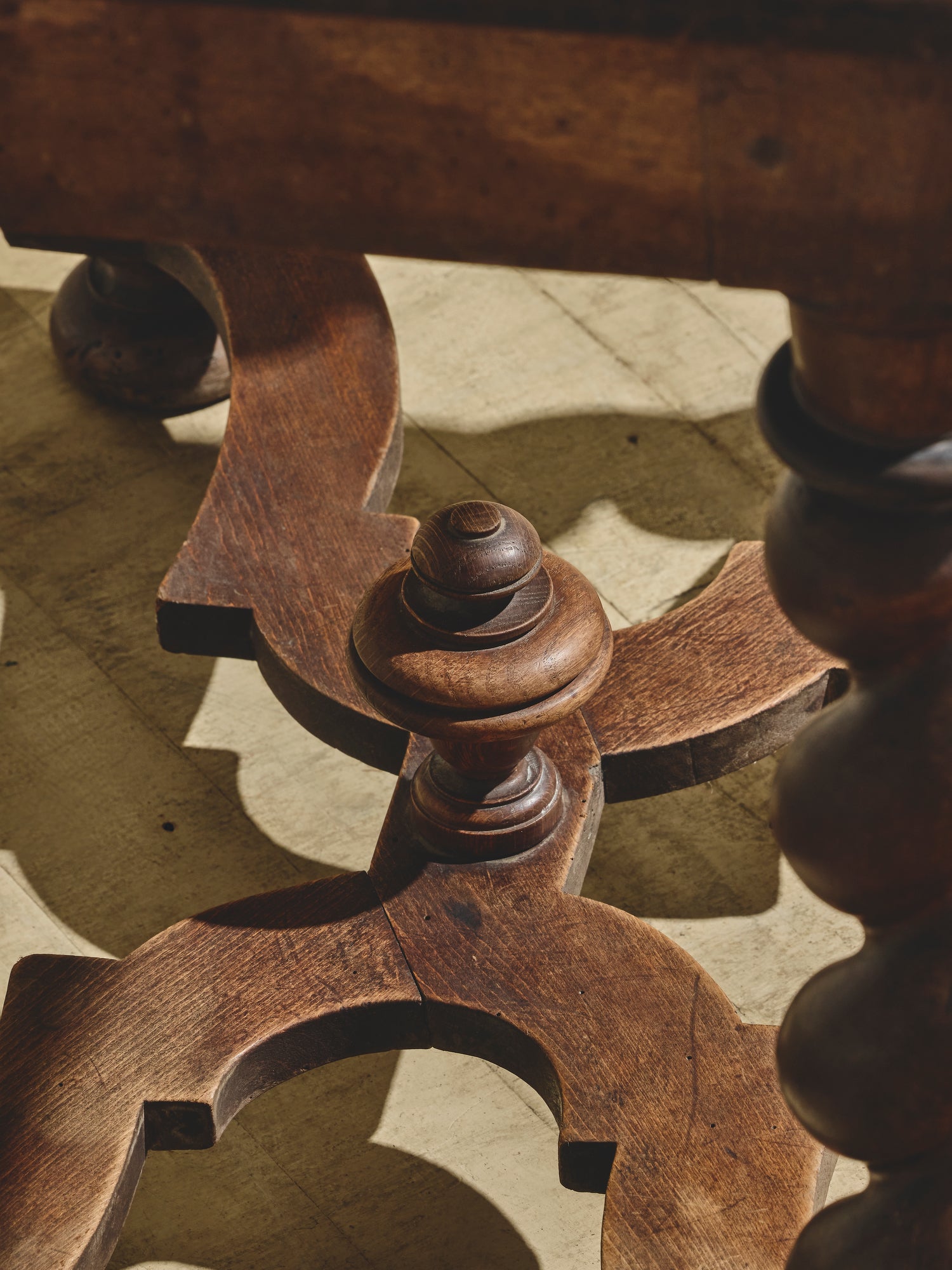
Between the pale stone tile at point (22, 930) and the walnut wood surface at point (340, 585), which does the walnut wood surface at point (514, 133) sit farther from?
the pale stone tile at point (22, 930)

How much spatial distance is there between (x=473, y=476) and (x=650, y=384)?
0.32 metres

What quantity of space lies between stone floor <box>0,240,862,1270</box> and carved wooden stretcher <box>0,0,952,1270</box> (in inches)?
8.0

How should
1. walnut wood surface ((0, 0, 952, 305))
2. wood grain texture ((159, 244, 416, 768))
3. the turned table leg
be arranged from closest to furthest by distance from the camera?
walnut wood surface ((0, 0, 952, 305)) → the turned table leg → wood grain texture ((159, 244, 416, 768))

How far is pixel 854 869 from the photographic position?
0.72 metres

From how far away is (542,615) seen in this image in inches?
50.8

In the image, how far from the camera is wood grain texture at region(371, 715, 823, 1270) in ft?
3.78

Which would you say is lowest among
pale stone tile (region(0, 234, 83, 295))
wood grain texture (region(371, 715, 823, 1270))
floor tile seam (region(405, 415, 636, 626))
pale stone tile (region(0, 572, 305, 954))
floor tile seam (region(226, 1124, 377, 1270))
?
floor tile seam (region(226, 1124, 377, 1270))

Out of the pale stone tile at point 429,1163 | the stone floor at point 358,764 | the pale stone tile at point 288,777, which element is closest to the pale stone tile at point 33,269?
the stone floor at point 358,764

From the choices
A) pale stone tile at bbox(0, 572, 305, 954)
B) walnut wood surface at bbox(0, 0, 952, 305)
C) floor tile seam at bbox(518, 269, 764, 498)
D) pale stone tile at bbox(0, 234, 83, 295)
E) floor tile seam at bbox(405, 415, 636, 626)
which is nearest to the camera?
walnut wood surface at bbox(0, 0, 952, 305)

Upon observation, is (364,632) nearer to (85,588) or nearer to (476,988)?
(476,988)

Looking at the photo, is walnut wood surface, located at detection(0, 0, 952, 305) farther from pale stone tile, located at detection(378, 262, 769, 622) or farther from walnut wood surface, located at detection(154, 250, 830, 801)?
pale stone tile, located at detection(378, 262, 769, 622)

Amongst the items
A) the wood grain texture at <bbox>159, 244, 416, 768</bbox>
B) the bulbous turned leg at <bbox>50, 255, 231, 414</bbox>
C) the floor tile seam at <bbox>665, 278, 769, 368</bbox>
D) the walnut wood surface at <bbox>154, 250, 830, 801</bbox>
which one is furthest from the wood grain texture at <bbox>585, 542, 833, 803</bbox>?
the bulbous turned leg at <bbox>50, 255, 231, 414</bbox>

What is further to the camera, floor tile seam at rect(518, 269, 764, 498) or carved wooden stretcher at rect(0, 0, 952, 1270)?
floor tile seam at rect(518, 269, 764, 498)

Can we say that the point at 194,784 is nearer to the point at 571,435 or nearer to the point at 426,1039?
the point at 426,1039
